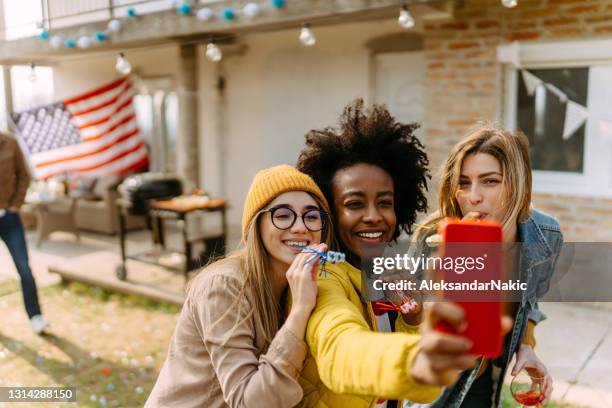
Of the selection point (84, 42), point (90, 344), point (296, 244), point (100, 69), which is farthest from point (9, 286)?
point (296, 244)

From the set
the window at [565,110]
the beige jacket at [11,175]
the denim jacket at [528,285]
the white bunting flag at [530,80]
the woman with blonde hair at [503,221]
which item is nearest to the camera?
the woman with blonde hair at [503,221]

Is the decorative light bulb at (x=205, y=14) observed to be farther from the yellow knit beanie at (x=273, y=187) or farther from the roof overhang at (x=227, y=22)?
the yellow knit beanie at (x=273, y=187)

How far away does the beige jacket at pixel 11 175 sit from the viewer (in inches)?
195

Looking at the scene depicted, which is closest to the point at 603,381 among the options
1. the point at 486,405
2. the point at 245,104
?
the point at 486,405

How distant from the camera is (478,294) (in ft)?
3.28

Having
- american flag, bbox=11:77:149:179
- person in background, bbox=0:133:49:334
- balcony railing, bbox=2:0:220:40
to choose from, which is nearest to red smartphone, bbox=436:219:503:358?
person in background, bbox=0:133:49:334

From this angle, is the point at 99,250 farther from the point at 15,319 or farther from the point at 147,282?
the point at 15,319

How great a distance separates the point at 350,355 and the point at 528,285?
1.27 m

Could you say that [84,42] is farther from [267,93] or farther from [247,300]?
[247,300]

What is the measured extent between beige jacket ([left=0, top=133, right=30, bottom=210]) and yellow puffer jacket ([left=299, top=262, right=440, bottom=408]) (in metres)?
4.26

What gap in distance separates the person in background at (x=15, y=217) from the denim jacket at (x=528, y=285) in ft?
13.3

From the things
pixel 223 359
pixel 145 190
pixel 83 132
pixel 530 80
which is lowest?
pixel 145 190

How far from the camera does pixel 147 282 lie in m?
6.63

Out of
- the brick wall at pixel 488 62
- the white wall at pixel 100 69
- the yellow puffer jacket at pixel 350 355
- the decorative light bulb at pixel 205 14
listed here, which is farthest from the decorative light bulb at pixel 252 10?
the yellow puffer jacket at pixel 350 355
